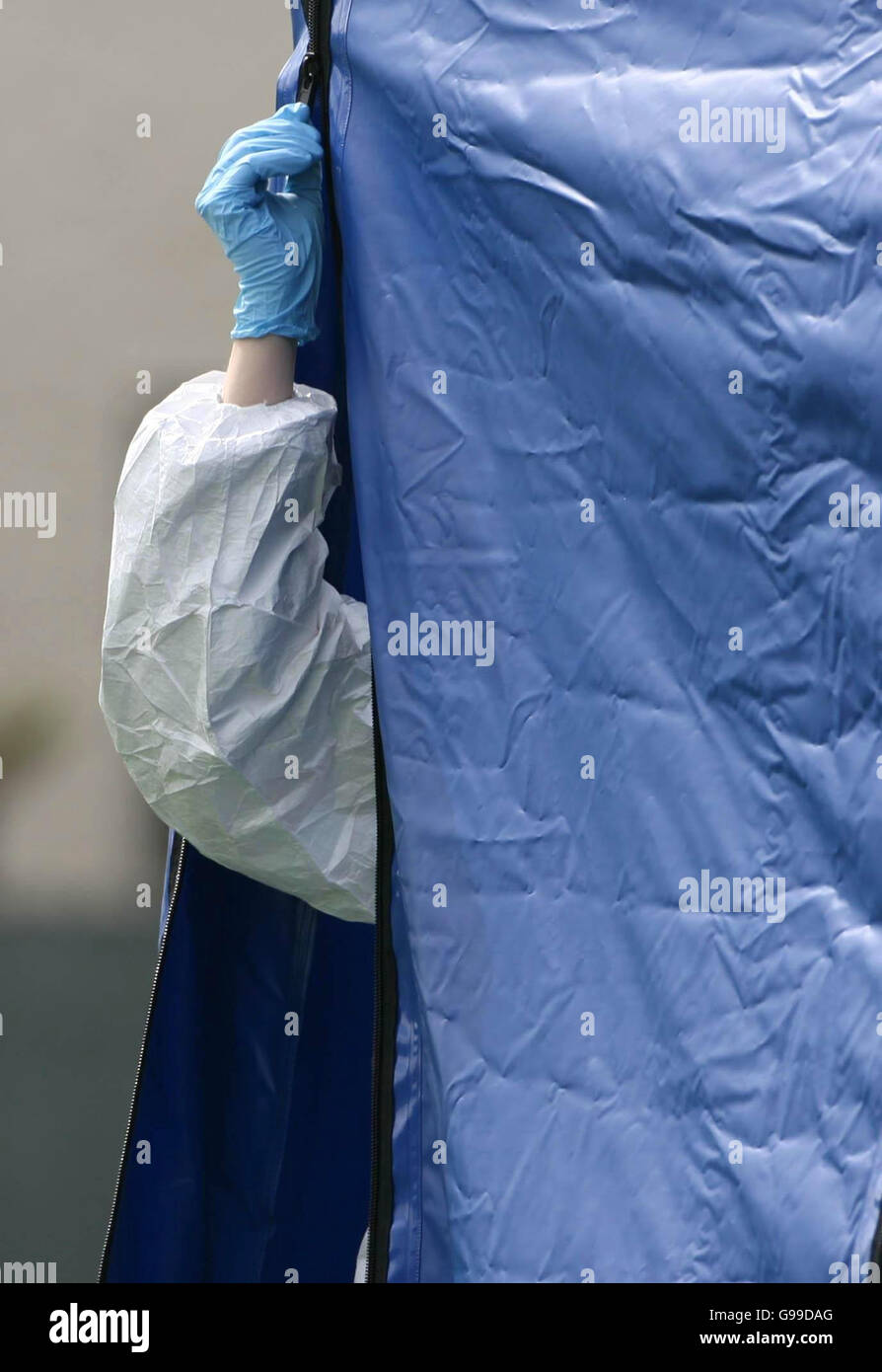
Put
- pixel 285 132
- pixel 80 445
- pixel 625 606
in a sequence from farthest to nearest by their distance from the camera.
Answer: pixel 80 445 → pixel 285 132 → pixel 625 606

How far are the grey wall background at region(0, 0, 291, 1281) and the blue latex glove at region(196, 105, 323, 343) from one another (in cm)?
90

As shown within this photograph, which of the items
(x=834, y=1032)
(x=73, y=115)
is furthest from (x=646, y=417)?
(x=73, y=115)

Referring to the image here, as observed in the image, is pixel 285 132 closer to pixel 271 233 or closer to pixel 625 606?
pixel 271 233

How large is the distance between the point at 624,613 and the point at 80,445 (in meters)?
1.30

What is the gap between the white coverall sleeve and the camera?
1.16m

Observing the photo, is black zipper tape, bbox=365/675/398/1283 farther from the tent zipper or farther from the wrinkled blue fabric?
the tent zipper

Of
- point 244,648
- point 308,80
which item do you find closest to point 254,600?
point 244,648

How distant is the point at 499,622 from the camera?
1.05m

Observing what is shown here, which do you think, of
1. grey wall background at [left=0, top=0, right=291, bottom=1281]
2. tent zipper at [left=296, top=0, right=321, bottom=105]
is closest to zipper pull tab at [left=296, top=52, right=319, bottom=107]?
tent zipper at [left=296, top=0, right=321, bottom=105]

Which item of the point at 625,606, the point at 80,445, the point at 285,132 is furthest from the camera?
the point at 80,445

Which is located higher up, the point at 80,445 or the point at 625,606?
the point at 80,445

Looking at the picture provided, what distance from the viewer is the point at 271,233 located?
1157 mm
